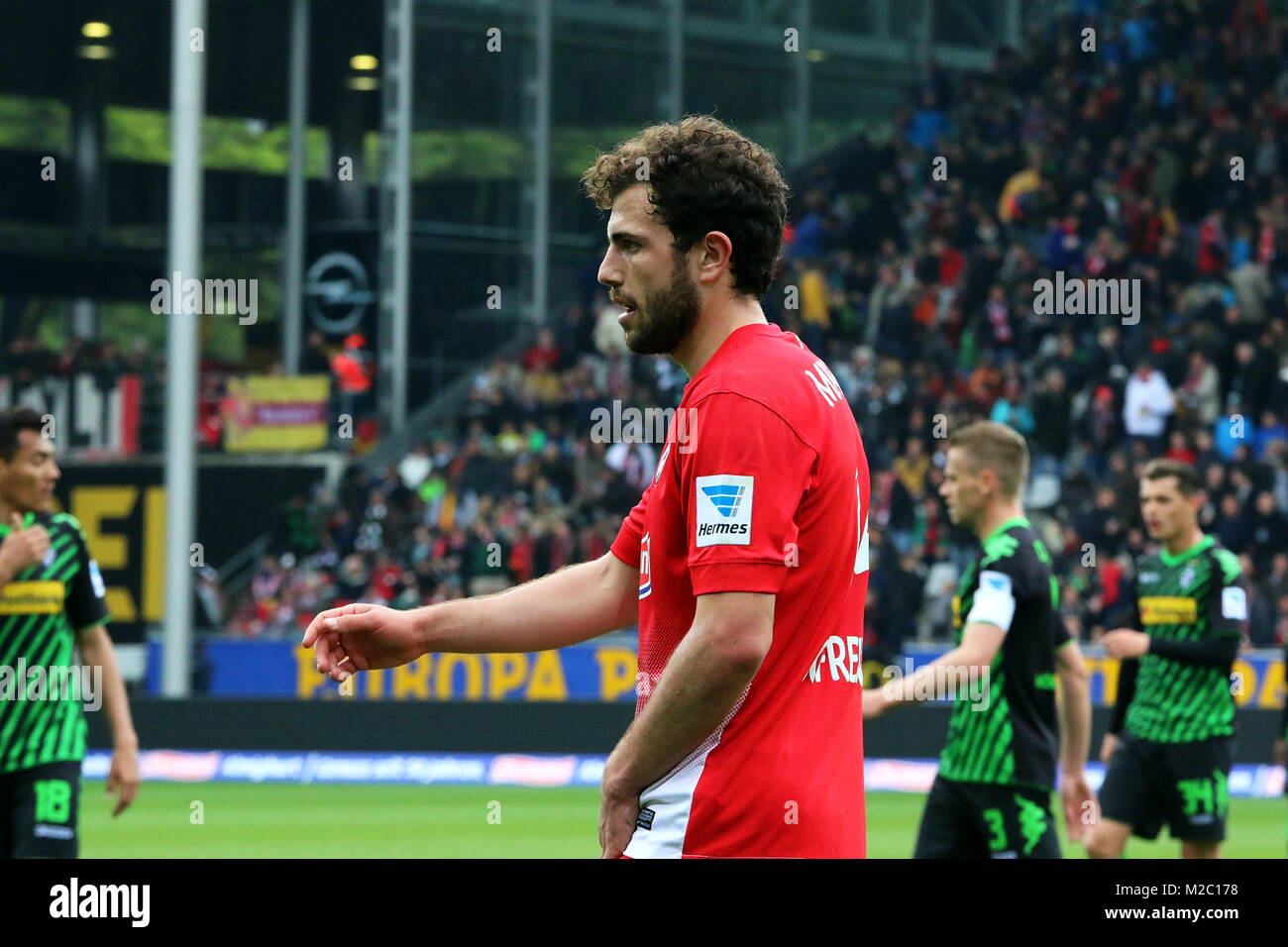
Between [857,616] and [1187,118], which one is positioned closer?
[857,616]

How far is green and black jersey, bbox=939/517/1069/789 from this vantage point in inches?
296

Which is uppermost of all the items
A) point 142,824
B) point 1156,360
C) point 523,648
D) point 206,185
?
point 206,185

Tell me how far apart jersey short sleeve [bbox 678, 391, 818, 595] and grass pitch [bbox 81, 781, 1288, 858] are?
27.0ft

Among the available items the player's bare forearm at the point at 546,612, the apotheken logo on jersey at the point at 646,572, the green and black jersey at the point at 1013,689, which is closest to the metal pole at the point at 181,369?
the green and black jersey at the point at 1013,689

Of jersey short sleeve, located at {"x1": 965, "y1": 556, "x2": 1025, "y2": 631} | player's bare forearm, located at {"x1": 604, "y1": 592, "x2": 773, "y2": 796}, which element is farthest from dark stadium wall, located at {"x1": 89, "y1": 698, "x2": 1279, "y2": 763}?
player's bare forearm, located at {"x1": 604, "y1": 592, "x2": 773, "y2": 796}

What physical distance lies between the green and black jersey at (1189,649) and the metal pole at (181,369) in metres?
11.2

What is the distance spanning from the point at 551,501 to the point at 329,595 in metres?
Result: 2.93

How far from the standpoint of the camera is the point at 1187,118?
2525cm

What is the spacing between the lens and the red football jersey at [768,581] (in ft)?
11.4

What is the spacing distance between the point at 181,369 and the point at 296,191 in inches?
455

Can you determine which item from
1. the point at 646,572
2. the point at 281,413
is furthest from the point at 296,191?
the point at 646,572

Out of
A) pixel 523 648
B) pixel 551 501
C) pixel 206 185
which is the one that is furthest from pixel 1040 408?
pixel 523 648

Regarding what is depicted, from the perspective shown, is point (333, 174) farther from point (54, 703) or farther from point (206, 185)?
point (54, 703)

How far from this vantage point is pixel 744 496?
3.47m
